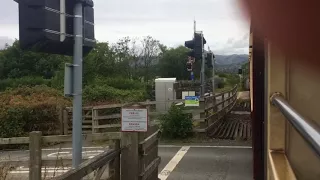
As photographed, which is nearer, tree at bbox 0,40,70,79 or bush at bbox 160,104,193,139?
bush at bbox 160,104,193,139

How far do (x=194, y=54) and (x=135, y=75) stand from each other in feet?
92.2

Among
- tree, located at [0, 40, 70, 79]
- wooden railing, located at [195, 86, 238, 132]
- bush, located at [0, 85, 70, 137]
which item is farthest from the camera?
tree, located at [0, 40, 70, 79]

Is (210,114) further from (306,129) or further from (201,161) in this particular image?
(306,129)

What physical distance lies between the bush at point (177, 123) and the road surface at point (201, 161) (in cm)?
92

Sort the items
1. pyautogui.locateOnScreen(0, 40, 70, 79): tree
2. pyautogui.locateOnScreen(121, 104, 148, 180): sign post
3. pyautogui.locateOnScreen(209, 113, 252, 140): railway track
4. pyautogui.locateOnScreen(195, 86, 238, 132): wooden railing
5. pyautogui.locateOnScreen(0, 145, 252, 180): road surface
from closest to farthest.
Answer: pyautogui.locateOnScreen(121, 104, 148, 180): sign post < pyautogui.locateOnScreen(0, 145, 252, 180): road surface < pyautogui.locateOnScreen(209, 113, 252, 140): railway track < pyautogui.locateOnScreen(195, 86, 238, 132): wooden railing < pyautogui.locateOnScreen(0, 40, 70, 79): tree

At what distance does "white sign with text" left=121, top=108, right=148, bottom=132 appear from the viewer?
500 centimetres

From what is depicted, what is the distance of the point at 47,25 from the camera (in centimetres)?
358

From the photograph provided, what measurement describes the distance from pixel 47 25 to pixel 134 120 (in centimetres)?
186

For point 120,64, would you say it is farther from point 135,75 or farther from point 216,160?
point 216,160

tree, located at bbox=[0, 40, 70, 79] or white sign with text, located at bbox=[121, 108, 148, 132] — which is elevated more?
tree, located at bbox=[0, 40, 70, 79]

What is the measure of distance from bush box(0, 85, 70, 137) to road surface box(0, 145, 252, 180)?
11.6 ft

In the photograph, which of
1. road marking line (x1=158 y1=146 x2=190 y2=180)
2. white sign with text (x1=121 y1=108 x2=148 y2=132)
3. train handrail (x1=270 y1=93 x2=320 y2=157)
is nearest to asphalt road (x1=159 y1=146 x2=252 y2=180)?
road marking line (x1=158 y1=146 x2=190 y2=180)

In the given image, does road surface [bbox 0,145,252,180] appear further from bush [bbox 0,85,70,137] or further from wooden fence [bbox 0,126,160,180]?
bush [bbox 0,85,70,137]

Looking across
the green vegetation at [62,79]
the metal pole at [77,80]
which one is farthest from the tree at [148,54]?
the metal pole at [77,80]
